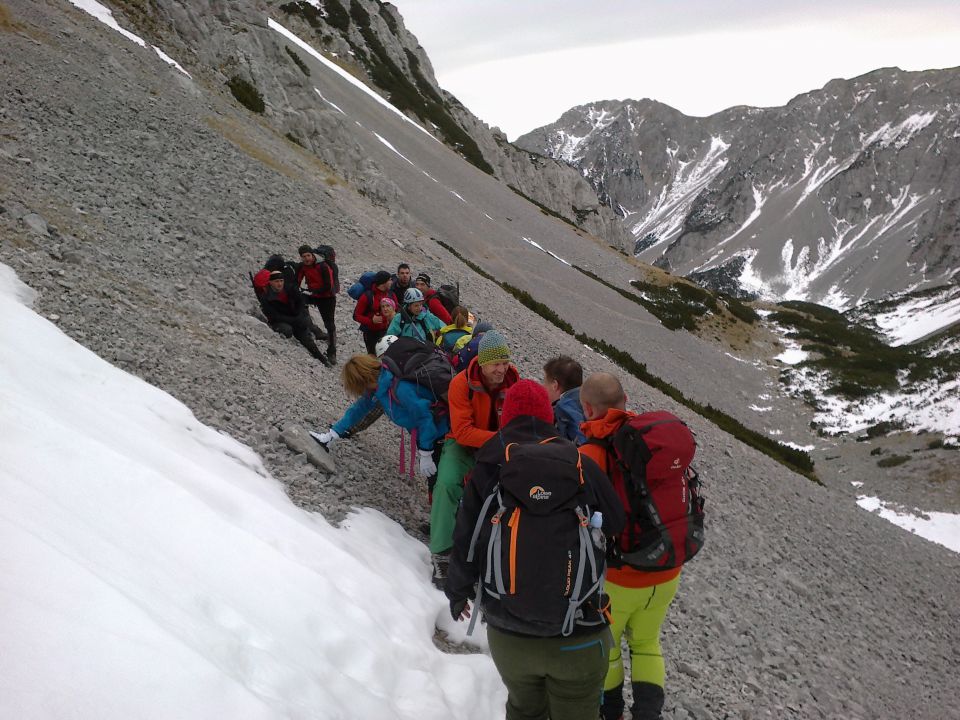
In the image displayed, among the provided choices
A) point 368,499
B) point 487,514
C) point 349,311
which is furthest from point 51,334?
point 349,311

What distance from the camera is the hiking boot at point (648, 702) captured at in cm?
462

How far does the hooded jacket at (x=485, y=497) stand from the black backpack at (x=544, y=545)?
161mm

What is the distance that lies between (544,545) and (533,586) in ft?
0.73

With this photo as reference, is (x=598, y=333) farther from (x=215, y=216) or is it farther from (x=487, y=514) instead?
(x=487, y=514)

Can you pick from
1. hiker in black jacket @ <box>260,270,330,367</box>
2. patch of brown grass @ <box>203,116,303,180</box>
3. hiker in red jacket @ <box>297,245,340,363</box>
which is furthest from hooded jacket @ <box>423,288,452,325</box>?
patch of brown grass @ <box>203,116,303,180</box>

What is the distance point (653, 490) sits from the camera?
4.25 meters

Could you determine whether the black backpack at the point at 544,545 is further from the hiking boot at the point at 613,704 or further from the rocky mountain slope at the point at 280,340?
the rocky mountain slope at the point at 280,340

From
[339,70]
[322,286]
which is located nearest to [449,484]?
[322,286]

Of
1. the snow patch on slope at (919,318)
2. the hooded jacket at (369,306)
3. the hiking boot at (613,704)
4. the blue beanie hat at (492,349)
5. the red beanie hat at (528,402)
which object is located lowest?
the hiking boot at (613,704)

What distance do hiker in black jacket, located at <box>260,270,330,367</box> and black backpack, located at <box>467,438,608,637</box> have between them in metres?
7.74

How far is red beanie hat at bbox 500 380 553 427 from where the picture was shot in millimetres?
3885

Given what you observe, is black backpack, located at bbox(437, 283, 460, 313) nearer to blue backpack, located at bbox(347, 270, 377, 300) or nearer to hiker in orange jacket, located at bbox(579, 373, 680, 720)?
blue backpack, located at bbox(347, 270, 377, 300)

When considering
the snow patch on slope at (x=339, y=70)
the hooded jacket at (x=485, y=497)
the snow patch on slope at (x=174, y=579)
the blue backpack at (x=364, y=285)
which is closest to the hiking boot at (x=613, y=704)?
the snow patch on slope at (x=174, y=579)

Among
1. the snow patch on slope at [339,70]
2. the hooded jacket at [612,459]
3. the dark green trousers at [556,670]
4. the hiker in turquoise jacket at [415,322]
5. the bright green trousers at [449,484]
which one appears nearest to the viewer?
the dark green trousers at [556,670]
